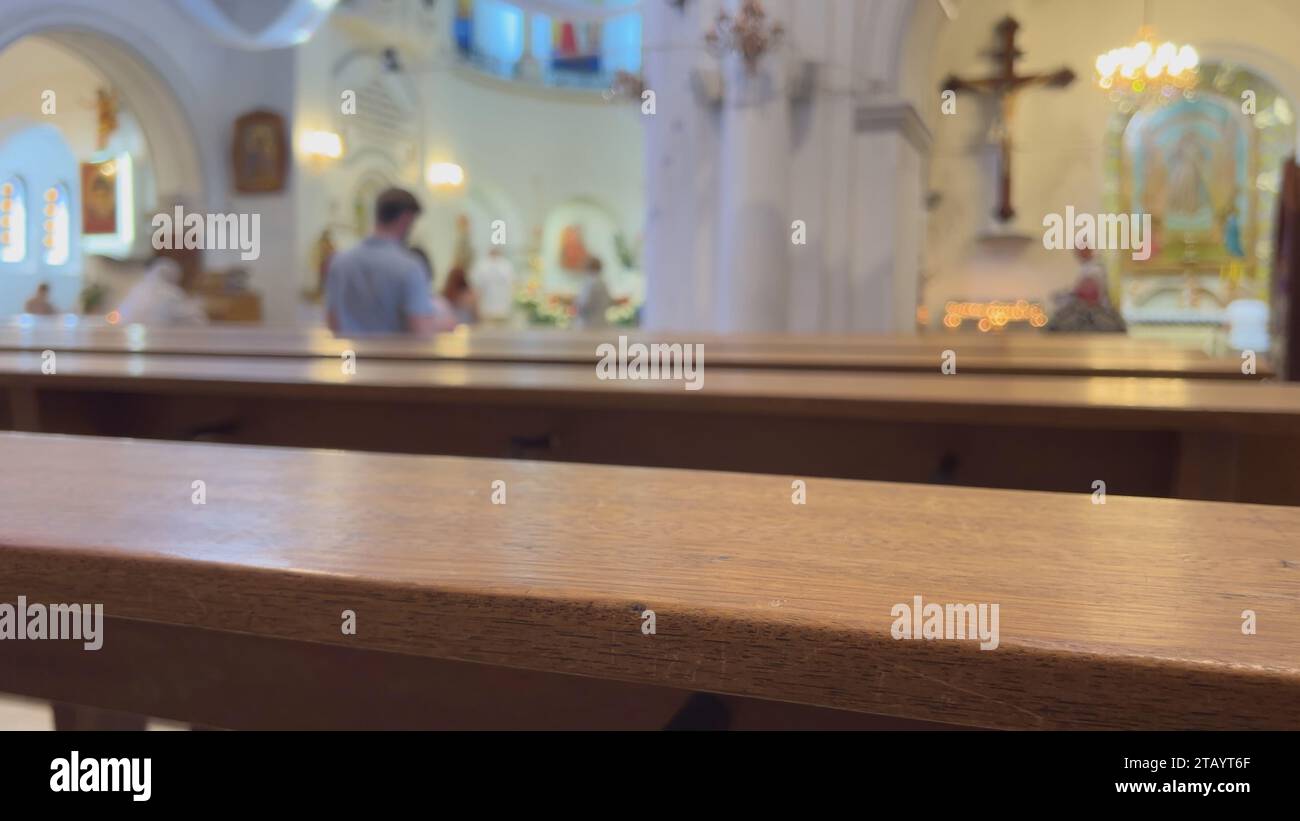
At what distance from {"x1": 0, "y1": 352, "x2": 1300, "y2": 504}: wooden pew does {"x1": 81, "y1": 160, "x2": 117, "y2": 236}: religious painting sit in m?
12.0

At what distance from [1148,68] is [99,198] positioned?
12.0 meters

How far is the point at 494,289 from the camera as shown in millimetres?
13219

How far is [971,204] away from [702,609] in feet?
32.3

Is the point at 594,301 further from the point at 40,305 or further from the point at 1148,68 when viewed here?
the point at 40,305

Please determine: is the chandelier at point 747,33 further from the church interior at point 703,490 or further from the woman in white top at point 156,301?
the woman in white top at point 156,301

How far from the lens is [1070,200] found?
9930 mm

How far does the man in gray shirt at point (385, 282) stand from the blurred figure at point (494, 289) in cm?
793

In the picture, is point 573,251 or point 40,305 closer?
point 40,305

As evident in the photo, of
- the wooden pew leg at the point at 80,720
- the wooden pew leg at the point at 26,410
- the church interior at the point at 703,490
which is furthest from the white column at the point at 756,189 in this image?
the wooden pew leg at the point at 80,720

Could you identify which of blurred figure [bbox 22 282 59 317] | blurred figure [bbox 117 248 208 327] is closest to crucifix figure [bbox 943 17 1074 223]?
blurred figure [bbox 117 248 208 327]

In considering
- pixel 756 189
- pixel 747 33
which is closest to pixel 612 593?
pixel 747 33

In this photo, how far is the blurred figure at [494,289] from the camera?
42.3 ft
